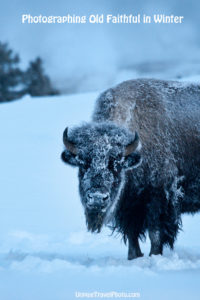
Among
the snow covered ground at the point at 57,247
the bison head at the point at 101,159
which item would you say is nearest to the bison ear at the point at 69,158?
the bison head at the point at 101,159

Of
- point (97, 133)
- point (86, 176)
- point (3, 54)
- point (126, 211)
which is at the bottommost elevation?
point (126, 211)

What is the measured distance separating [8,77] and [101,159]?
30124 millimetres

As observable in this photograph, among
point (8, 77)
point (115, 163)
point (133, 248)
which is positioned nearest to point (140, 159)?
point (115, 163)

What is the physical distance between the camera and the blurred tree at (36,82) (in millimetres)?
35906

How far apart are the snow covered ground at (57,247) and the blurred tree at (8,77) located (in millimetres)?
17161

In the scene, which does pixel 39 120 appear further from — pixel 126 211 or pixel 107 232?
pixel 126 211

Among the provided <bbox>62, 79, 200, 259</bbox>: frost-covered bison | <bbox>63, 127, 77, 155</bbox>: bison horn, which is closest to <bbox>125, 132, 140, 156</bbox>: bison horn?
<bbox>62, 79, 200, 259</bbox>: frost-covered bison

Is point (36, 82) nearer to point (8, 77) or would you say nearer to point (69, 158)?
point (8, 77)

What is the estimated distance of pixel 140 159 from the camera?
19.5 feet

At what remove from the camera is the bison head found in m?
5.46

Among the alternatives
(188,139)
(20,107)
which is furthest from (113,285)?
(20,107)

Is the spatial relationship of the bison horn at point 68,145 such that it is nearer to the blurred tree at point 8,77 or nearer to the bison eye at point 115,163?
the bison eye at point 115,163

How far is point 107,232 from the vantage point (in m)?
8.98

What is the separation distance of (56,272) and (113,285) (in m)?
0.75
